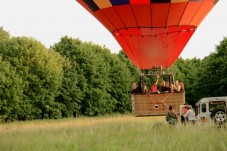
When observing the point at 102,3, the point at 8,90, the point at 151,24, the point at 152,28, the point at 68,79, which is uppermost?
the point at 102,3

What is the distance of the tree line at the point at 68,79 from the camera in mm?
46919

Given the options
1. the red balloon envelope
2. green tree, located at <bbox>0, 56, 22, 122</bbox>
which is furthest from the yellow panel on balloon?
green tree, located at <bbox>0, 56, 22, 122</bbox>

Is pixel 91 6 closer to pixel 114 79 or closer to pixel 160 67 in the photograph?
pixel 160 67

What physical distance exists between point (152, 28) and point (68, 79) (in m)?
35.8

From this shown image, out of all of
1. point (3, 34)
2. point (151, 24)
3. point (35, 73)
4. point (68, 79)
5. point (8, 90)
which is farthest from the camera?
Result: point (3, 34)

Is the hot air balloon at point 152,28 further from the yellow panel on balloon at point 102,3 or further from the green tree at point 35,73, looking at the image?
the green tree at point 35,73

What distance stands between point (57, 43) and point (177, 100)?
129 feet

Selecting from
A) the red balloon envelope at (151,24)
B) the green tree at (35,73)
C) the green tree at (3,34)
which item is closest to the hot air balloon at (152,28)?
the red balloon envelope at (151,24)

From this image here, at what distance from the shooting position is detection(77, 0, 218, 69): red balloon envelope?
17703 millimetres

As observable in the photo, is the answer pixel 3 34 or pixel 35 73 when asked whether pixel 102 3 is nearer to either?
pixel 35 73

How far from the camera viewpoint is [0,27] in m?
62.5

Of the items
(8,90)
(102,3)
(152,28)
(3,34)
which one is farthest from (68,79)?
(152,28)

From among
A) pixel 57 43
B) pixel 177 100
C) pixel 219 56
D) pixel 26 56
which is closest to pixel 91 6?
pixel 177 100

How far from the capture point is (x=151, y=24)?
1794cm
